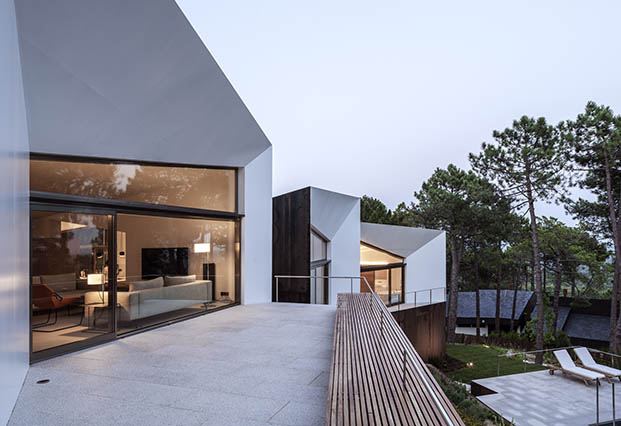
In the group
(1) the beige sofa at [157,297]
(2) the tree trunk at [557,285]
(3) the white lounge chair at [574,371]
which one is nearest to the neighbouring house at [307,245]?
(1) the beige sofa at [157,297]

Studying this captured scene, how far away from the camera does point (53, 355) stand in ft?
16.6

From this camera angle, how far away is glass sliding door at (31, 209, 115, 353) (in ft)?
16.0

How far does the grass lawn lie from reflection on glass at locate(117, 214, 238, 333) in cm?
936

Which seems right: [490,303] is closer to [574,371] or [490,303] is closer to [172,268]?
[574,371]

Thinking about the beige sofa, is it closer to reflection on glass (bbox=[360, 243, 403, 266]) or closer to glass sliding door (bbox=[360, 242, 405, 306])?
glass sliding door (bbox=[360, 242, 405, 306])

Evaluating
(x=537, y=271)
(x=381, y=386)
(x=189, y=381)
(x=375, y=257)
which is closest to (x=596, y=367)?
(x=537, y=271)

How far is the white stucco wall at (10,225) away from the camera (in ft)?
8.51

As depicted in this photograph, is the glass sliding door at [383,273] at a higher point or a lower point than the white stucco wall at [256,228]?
lower

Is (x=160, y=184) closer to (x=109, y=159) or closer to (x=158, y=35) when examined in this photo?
(x=109, y=159)

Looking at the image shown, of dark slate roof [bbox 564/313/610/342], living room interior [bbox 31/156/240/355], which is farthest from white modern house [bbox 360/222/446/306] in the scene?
dark slate roof [bbox 564/313/610/342]

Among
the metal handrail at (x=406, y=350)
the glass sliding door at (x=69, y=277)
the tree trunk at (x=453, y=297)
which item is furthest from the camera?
the tree trunk at (x=453, y=297)

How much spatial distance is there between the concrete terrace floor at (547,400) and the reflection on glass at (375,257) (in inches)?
314

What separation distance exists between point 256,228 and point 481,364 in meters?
11.8

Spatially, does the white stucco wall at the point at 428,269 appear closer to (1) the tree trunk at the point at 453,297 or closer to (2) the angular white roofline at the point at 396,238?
(2) the angular white roofline at the point at 396,238
